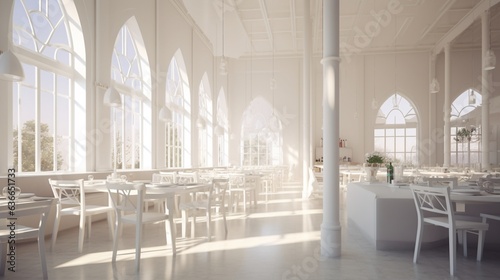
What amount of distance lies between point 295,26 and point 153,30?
5.17m

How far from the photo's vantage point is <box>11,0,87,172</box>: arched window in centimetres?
496

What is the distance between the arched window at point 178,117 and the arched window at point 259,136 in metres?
4.70

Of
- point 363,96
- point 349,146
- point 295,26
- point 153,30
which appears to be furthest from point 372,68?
point 153,30

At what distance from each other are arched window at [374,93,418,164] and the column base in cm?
1141

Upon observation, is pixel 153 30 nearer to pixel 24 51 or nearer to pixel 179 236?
pixel 24 51

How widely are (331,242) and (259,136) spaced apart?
1135 cm

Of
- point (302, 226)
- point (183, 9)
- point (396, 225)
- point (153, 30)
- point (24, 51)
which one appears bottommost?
point (302, 226)

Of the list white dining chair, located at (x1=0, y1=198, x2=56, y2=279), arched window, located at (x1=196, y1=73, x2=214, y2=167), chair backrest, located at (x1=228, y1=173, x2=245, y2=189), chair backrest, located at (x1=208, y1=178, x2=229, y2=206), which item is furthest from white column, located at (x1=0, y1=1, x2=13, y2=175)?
arched window, located at (x1=196, y1=73, x2=214, y2=167)

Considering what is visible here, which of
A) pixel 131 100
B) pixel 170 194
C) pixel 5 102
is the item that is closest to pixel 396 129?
pixel 131 100

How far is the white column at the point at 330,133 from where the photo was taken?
3.98 meters

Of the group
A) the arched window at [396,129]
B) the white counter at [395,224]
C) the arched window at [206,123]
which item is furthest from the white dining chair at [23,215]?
the arched window at [396,129]

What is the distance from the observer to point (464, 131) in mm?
13547

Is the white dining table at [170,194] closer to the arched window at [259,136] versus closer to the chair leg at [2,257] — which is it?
the chair leg at [2,257]

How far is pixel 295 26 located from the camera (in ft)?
38.5
